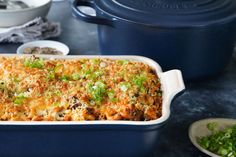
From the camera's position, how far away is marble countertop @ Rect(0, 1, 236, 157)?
1.13m

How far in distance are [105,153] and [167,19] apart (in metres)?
0.43

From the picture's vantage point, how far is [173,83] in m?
1.07

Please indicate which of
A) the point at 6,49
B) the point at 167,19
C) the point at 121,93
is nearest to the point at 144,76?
the point at 121,93

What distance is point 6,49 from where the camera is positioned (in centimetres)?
158

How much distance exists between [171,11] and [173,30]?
6 centimetres

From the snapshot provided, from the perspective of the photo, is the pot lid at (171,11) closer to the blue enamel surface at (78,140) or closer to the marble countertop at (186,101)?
the marble countertop at (186,101)

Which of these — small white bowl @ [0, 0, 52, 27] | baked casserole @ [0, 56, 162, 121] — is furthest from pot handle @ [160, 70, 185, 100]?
small white bowl @ [0, 0, 52, 27]

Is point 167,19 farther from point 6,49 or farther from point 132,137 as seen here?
point 6,49

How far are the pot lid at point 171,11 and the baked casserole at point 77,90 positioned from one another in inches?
5.3

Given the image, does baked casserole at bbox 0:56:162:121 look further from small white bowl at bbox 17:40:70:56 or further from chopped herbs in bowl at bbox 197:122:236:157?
small white bowl at bbox 17:40:70:56

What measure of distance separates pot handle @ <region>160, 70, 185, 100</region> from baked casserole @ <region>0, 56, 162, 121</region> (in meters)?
0.03

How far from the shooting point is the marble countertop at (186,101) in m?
1.13

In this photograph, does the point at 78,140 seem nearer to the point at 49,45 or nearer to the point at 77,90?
the point at 77,90

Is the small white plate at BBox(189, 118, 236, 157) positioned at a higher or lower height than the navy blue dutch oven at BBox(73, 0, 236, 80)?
lower
